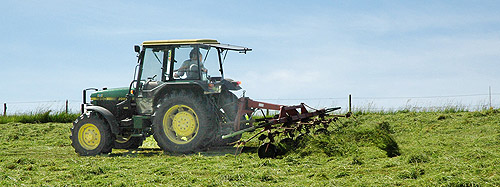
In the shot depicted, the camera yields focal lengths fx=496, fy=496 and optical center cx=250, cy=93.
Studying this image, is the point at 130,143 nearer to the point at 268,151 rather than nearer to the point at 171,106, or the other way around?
the point at 171,106

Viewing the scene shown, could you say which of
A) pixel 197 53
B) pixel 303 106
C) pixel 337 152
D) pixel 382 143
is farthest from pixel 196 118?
pixel 382 143

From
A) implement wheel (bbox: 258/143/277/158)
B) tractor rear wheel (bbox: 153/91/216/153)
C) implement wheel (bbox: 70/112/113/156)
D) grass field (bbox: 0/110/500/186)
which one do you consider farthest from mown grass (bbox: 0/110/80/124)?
implement wheel (bbox: 258/143/277/158)

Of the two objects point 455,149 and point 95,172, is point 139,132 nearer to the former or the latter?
point 95,172

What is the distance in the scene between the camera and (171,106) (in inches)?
356

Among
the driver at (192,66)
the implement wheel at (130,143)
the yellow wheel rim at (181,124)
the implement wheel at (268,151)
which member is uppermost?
the driver at (192,66)

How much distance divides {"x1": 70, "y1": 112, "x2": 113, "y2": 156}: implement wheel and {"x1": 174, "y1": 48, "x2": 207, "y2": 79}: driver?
5.94ft

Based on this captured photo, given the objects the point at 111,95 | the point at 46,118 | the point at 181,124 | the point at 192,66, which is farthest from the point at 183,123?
the point at 46,118

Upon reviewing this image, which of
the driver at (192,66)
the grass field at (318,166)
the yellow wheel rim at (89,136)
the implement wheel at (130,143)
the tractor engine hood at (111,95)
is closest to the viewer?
the grass field at (318,166)

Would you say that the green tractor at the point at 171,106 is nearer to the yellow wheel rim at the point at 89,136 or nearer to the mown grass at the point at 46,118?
the yellow wheel rim at the point at 89,136

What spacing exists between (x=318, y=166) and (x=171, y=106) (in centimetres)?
339

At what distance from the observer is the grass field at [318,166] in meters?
5.78

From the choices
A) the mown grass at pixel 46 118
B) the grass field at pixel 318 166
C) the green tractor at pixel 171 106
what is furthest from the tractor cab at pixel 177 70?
the mown grass at pixel 46 118

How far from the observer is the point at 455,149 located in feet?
26.4

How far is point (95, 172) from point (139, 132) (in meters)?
2.79
